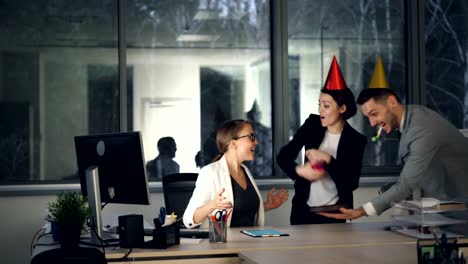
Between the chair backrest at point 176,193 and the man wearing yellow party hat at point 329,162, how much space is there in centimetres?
70

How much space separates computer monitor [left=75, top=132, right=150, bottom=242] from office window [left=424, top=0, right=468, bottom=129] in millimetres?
3638

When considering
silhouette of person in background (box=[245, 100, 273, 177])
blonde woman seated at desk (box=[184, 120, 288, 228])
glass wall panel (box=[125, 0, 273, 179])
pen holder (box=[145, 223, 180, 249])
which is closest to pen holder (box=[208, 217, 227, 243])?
pen holder (box=[145, 223, 180, 249])

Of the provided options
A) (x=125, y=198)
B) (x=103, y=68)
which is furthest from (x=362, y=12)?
(x=125, y=198)

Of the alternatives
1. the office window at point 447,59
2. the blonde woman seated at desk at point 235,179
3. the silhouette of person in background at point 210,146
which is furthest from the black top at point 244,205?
the office window at point 447,59

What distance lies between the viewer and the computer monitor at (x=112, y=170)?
3.98 m

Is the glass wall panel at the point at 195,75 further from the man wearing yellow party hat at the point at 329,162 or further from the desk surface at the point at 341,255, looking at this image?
the desk surface at the point at 341,255

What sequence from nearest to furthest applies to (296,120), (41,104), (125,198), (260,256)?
1. (260,256)
2. (125,198)
3. (41,104)
4. (296,120)

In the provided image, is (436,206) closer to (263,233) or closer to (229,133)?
(263,233)

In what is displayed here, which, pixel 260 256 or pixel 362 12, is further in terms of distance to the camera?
pixel 362 12

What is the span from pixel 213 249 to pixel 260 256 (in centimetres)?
30

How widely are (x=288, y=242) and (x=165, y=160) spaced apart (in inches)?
104

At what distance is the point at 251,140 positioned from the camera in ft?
15.2

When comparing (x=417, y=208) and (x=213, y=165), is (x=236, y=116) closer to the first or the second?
(x=213, y=165)

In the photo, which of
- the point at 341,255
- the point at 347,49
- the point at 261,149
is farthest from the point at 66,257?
the point at 347,49
